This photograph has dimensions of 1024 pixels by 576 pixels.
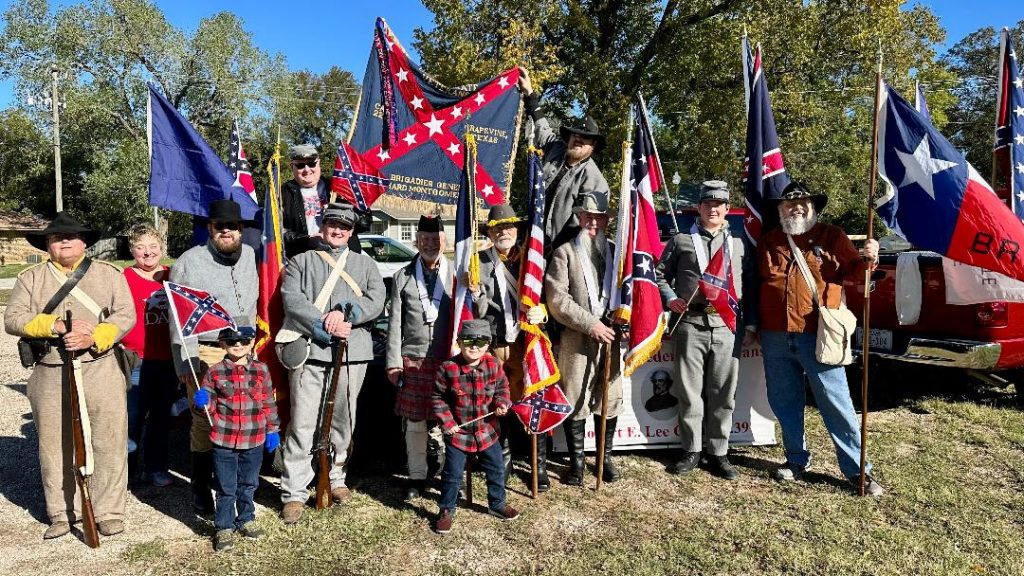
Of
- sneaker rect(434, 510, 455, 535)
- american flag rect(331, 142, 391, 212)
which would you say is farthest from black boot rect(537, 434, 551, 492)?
american flag rect(331, 142, 391, 212)

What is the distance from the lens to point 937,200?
4066mm

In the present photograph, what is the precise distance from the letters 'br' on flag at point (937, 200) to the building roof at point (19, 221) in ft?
132

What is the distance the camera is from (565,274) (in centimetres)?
456

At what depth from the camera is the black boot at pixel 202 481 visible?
167 inches

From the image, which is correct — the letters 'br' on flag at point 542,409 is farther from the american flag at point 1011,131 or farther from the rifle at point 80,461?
the american flag at point 1011,131

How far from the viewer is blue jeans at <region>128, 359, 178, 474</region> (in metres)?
4.81

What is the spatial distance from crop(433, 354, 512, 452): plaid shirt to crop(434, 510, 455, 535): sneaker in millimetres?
397

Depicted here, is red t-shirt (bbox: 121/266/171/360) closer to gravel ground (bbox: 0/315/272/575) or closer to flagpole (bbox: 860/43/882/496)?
gravel ground (bbox: 0/315/272/575)

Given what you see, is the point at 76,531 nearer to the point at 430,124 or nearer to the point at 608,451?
the point at 608,451

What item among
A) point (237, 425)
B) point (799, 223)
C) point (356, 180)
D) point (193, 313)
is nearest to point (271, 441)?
point (237, 425)

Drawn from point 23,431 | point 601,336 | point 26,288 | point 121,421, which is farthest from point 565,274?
point 23,431

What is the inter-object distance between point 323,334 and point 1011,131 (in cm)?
577

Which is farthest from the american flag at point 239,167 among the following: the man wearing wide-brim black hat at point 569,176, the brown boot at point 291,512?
the brown boot at point 291,512

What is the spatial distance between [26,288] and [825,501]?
16.3ft
